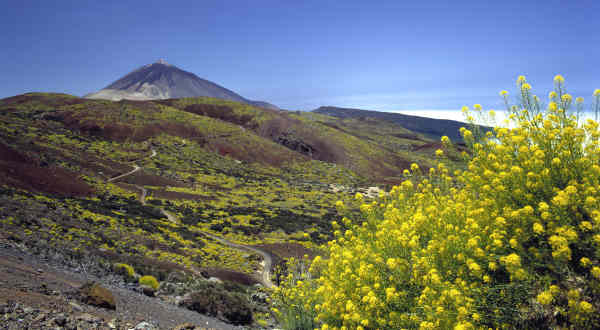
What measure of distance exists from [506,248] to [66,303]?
7409 millimetres

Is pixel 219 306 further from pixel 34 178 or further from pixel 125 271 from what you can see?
pixel 34 178

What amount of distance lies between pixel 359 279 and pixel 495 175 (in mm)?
2261

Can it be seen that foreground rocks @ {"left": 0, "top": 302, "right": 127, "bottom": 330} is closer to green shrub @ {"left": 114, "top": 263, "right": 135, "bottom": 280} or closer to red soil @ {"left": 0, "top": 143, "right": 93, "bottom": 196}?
green shrub @ {"left": 114, "top": 263, "right": 135, "bottom": 280}

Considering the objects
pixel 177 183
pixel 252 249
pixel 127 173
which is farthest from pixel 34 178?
pixel 177 183

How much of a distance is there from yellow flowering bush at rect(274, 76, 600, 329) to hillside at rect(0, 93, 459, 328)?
743cm

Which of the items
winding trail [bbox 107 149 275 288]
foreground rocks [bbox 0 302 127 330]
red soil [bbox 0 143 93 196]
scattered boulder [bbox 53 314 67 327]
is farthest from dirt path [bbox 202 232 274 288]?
scattered boulder [bbox 53 314 67 327]

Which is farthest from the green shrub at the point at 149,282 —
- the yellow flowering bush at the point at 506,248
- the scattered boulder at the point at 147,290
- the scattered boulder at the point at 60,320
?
the yellow flowering bush at the point at 506,248

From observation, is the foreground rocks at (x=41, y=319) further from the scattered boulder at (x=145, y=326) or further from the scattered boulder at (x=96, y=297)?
the scattered boulder at (x=96, y=297)

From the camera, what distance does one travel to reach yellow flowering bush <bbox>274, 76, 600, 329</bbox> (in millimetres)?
3285

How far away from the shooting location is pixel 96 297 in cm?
708

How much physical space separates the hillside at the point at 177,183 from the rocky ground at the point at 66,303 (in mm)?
1813

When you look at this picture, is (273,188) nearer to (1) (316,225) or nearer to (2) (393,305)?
(1) (316,225)

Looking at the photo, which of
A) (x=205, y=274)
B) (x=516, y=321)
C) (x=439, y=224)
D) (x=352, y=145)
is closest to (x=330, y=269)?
(x=439, y=224)

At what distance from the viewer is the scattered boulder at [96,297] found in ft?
22.8
